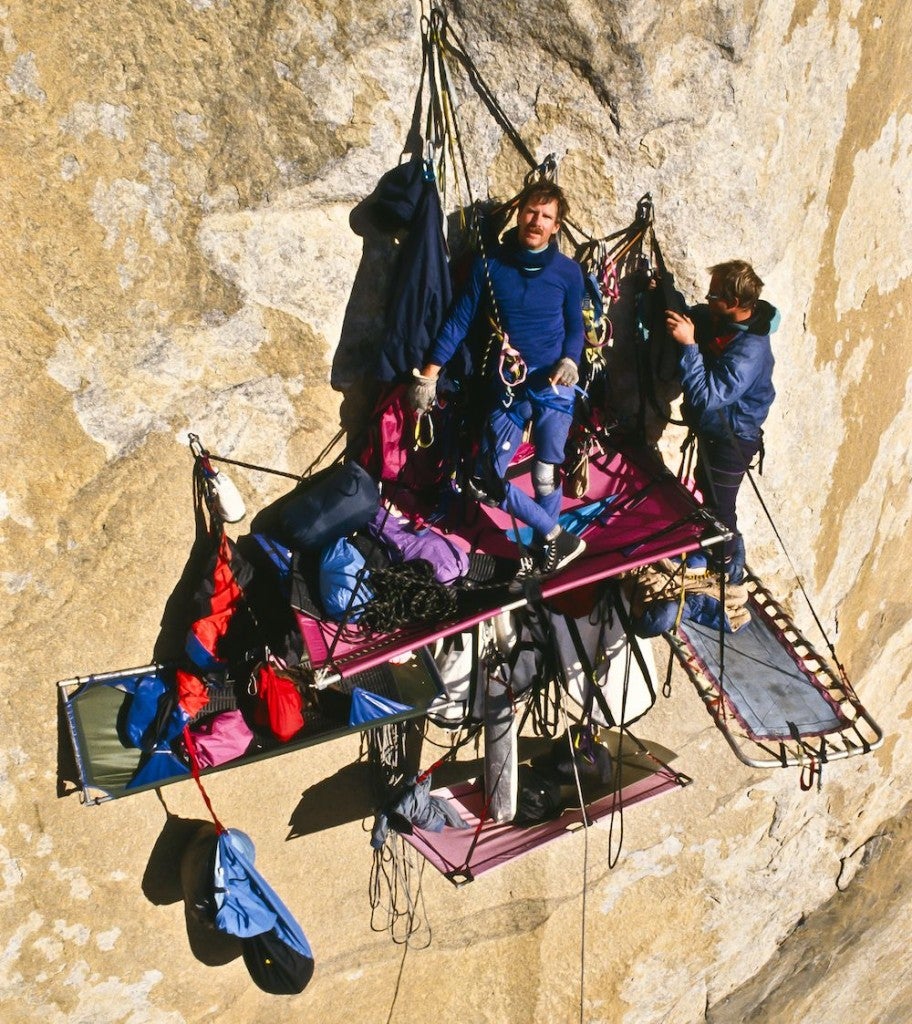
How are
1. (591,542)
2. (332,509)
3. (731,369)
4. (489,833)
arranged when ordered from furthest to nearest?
(489,833)
(591,542)
(731,369)
(332,509)

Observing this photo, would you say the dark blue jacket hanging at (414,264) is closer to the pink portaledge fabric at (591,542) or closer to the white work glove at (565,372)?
the white work glove at (565,372)

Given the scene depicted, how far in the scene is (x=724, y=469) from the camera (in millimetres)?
4125

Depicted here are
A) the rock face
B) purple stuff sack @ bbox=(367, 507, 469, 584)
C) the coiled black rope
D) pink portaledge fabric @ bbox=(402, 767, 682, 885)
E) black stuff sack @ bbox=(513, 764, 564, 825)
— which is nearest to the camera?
the rock face

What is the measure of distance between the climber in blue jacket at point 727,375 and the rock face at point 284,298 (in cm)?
39

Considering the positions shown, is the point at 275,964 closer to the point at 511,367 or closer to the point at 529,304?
the point at 511,367

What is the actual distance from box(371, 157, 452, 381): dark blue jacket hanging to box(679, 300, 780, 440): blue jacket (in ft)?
3.64

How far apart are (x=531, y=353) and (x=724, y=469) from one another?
4.00ft

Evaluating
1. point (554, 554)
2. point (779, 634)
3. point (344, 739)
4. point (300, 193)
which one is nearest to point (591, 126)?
point (300, 193)

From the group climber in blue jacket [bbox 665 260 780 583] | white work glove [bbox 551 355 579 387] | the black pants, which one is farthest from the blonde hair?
white work glove [bbox 551 355 579 387]

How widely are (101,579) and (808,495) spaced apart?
155 inches

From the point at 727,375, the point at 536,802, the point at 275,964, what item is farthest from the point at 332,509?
the point at 275,964

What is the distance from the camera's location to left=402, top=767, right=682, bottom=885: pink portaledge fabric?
13.7 feet

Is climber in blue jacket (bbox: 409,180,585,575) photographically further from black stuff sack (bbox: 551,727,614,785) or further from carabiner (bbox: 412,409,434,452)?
black stuff sack (bbox: 551,727,614,785)

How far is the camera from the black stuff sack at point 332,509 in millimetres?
3598
